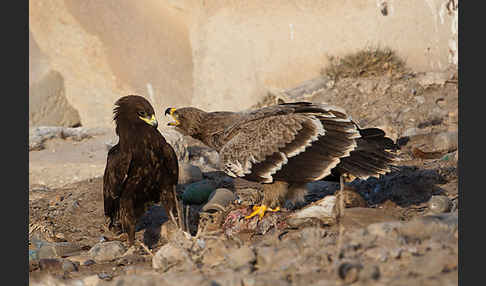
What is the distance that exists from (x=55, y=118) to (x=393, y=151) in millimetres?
9917

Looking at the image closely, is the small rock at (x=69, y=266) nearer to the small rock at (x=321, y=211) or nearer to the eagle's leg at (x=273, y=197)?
the eagle's leg at (x=273, y=197)

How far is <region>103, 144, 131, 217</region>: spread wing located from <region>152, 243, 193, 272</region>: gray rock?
121cm

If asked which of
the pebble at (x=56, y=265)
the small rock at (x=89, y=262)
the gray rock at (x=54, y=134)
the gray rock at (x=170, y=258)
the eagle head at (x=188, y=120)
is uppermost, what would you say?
the eagle head at (x=188, y=120)

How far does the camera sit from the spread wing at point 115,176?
5949mm

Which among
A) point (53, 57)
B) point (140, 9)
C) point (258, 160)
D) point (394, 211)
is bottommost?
point (394, 211)

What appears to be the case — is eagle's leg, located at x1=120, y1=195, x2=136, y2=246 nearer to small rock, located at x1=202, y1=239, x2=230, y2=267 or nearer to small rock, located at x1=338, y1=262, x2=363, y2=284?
small rock, located at x1=202, y1=239, x2=230, y2=267

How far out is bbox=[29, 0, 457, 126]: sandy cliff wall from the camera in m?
11.1

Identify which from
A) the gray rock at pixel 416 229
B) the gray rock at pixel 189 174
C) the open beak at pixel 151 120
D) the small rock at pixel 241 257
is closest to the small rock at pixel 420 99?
the gray rock at pixel 189 174

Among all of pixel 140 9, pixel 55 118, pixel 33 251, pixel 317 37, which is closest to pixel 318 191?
pixel 33 251

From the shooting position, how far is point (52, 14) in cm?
1345

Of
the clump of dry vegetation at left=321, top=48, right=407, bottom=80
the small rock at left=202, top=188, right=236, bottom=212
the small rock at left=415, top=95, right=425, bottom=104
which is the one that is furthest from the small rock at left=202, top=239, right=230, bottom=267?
the clump of dry vegetation at left=321, top=48, right=407, bottom=80

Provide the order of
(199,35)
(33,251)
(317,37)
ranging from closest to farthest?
(33,251)
(317,37)
(199,35)

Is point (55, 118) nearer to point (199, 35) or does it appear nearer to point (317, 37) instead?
point (199, 35)

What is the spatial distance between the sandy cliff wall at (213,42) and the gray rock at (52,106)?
24 cm
